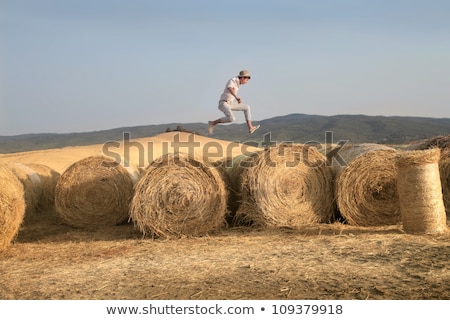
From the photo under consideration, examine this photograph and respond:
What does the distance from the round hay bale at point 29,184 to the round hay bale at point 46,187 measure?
0.10 m

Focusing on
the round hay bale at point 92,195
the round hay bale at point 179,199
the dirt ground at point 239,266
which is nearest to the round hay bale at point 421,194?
the dirt ground at point 239,266

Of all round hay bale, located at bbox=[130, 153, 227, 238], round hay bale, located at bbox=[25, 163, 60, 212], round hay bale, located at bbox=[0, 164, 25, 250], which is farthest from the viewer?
round hay bale, located at bbox=[25, 163, 60, 212]

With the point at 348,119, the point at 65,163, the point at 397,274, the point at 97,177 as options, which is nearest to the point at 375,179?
the point at 397,274

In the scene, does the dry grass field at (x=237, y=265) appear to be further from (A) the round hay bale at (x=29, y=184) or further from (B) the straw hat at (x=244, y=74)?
A: (B) the straw hat at (x=244, y=74)

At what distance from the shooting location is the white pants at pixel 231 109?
931 cm

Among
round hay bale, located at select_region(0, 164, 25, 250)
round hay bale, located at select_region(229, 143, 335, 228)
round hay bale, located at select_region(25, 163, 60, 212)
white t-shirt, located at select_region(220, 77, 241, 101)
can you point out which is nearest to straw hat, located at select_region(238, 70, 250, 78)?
white t-shirt, located at select_region(220, 77, 241, 101)

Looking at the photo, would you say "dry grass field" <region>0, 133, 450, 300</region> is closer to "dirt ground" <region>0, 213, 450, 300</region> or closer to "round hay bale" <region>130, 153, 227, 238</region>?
"dirt ground" <region>0, 213, 450, 300</region>

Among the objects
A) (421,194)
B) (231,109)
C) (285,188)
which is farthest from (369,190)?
(231,109)

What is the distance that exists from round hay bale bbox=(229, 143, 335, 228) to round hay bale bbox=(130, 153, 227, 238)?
1.53 ft

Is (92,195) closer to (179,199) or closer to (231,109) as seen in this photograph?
(179,199)

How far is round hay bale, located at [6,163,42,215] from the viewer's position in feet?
32.3

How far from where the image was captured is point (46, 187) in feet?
36.0

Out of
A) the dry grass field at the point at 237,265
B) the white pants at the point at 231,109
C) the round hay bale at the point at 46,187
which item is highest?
the white pants at the point at 231,109

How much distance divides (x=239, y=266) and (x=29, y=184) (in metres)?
6.36
